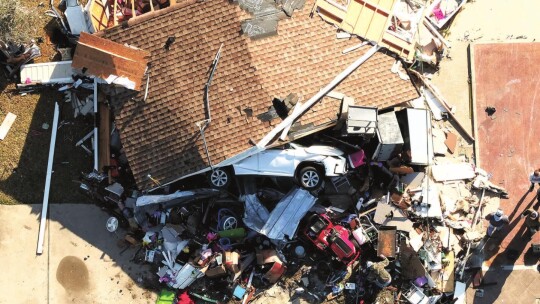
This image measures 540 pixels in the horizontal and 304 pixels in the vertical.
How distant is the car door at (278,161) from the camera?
579 inches

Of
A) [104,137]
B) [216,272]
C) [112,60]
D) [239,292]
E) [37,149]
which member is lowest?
[239,292]

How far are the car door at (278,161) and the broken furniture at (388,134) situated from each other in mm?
2217

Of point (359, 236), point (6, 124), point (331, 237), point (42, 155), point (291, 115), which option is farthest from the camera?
point (6, 124)

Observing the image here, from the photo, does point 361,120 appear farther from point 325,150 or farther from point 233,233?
point 233,233

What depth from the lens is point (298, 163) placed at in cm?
1473

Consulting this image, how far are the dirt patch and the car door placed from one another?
5682 millimetres

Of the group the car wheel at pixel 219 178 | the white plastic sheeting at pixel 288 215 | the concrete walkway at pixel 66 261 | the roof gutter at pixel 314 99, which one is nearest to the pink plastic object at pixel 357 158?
the white plastic sheeting at pixel 288 215

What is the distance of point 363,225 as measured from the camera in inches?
620

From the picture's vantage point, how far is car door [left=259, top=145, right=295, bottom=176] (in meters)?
14.7

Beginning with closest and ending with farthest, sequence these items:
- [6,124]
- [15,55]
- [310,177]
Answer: [310,177] → [15,55] → [6,124]

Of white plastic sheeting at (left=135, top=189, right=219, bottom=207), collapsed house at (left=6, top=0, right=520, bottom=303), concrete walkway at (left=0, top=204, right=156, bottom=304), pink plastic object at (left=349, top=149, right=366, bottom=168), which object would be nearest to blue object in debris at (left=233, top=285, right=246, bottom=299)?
collapsed house at (left=6, top=0, right=520, bottom=303)

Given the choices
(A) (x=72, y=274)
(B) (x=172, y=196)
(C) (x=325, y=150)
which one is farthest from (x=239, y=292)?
(A) (x=72, y=274)

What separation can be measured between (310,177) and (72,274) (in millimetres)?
7017

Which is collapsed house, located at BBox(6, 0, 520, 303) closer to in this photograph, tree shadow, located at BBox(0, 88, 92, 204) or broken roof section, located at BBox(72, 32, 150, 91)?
broken roof section, located at BBox(72, 32, 150, 91)
